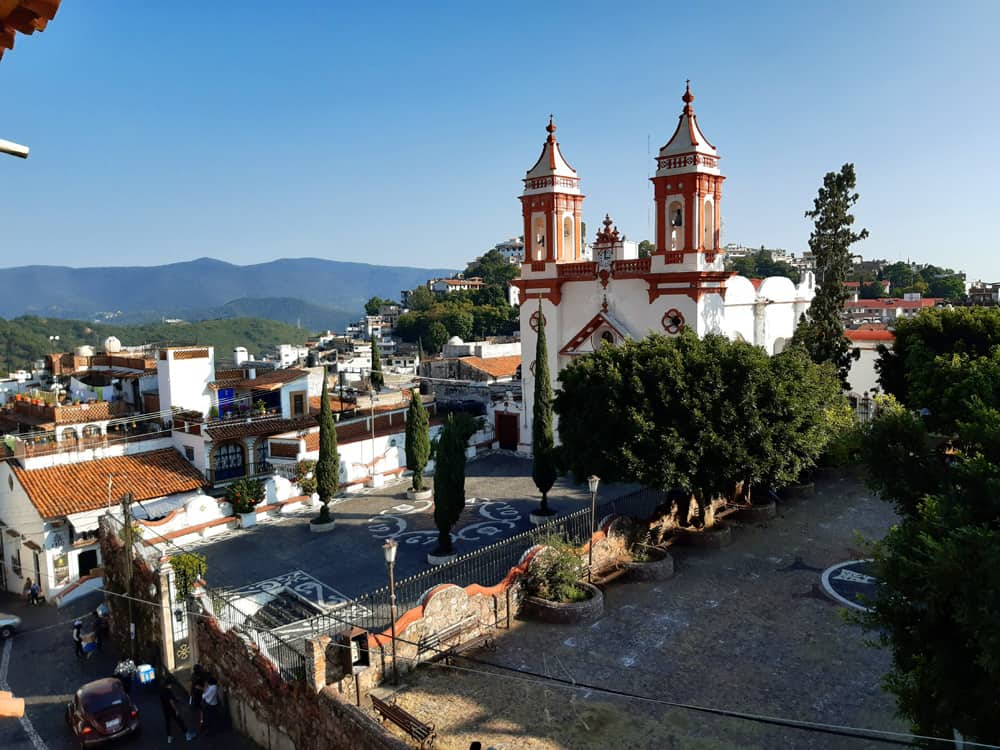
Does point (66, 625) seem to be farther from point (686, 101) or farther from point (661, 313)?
point (686, 101)

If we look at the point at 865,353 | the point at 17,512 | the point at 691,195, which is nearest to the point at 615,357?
the point at 691,195

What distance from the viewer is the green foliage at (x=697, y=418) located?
1823cm

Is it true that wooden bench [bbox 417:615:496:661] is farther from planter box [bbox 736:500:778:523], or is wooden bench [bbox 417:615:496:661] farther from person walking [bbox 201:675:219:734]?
planter box [bbox 736:500:778:523]

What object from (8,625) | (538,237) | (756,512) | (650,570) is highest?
(538,237)

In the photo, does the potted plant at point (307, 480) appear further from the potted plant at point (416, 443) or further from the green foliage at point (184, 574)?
the green foliage at point (184, 574)

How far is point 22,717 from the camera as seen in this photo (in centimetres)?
1680

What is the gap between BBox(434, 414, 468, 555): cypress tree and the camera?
21.0 m

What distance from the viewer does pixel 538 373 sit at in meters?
26.9

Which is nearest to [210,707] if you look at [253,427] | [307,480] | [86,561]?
[86,561]

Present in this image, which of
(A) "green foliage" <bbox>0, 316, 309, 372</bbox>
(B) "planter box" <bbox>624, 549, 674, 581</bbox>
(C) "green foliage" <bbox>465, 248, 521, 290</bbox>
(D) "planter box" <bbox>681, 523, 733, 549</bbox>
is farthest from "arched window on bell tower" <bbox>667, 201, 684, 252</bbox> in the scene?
(A) "green foliage" <bbox>0, 316, 309, 372</bbox>

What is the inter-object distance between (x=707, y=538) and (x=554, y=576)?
5.76 m

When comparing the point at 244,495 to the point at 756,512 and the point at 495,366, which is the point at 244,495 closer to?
the point at 756,512

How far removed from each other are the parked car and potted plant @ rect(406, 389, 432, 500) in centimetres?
1317

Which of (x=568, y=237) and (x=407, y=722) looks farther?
(x=568, y=237)
